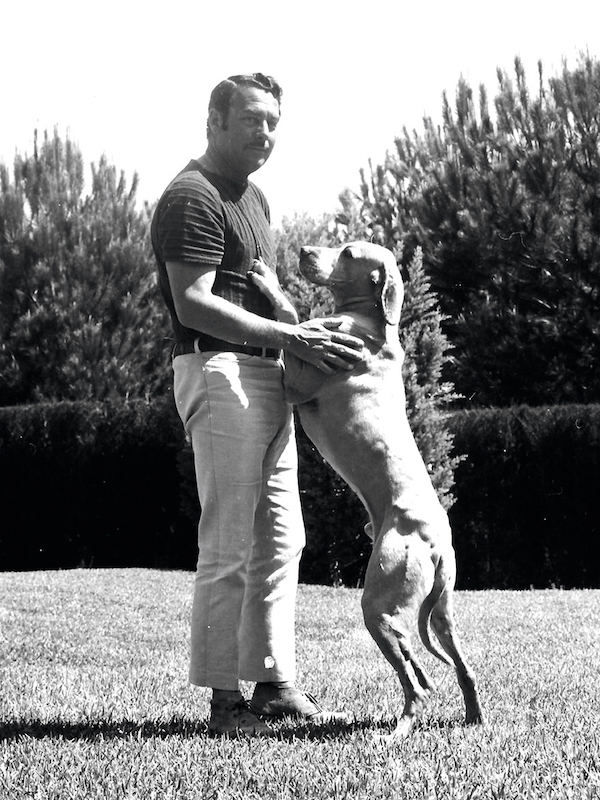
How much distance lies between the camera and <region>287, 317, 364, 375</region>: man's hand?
411 centimetres

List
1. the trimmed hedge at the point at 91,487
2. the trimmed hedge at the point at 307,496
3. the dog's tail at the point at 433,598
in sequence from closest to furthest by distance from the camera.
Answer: the dog's tail at the point at 433,598 → the trimmed hedge at the point at 307,496 → the trimmed hedge at the point at 91,487

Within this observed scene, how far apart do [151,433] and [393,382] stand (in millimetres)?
11532

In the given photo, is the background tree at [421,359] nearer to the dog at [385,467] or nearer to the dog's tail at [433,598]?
the dog at [385,467]

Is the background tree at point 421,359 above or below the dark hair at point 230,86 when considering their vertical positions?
below

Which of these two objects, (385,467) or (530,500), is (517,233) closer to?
(530,500)

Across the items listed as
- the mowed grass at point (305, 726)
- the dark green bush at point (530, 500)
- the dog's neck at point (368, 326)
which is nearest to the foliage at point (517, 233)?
the dark green bush at point (530, 500)

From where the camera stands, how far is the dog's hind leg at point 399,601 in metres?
3.88

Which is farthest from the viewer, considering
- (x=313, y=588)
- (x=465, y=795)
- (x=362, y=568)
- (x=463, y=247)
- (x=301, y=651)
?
(x=463, y=247)

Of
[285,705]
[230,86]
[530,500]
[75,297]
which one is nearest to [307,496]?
[530,500]

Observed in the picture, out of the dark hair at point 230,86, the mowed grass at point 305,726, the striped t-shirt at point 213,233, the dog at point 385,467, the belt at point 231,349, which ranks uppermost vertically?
the dark hair at point 230,86

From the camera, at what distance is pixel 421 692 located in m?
3.95

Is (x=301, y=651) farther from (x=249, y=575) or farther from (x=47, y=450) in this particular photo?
(x=47, y=450)

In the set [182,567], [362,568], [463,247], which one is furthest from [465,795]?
[463,247]

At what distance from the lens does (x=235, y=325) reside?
4.06 metres
